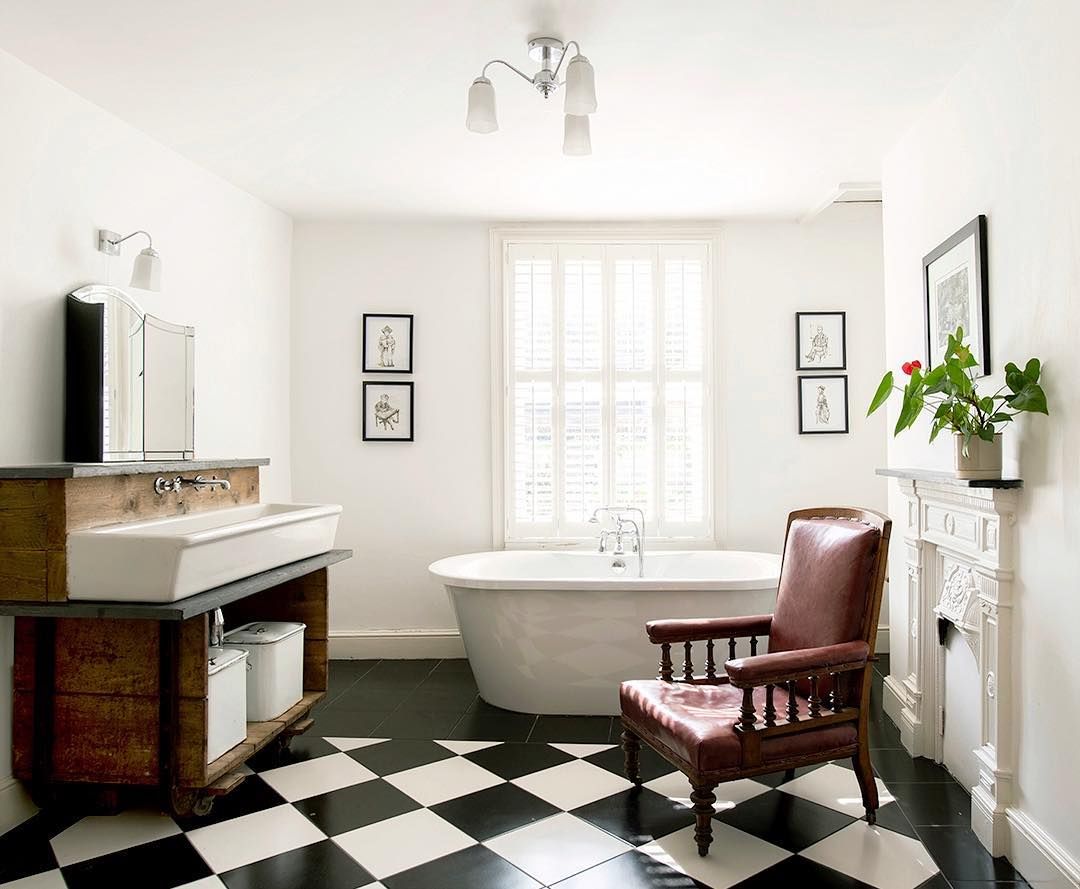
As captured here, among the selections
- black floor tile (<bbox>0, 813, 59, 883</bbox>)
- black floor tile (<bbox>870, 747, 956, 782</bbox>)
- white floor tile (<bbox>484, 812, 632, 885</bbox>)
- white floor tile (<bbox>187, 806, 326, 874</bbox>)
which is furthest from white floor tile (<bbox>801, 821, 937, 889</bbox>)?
black floor tile (<bbox>0, 813, 59, 883</bbox>)

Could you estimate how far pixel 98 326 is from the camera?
2.92m

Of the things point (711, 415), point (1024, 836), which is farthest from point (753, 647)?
point (711, 415)

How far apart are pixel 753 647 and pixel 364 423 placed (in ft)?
8.63

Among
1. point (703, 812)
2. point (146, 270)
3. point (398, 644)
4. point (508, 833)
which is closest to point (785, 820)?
point (703, 812)

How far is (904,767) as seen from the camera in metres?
3.05

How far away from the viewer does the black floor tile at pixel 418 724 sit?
345 cm

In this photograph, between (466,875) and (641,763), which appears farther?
(641,763)

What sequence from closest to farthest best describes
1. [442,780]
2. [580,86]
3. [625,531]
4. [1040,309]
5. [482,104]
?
[1040,309] < [580,86] < [482,104] < [442,780] < [625,531]

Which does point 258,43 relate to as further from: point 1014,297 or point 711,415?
point 711,415

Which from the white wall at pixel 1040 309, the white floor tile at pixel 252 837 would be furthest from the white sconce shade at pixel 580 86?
the white floor tile at pixel 252 837

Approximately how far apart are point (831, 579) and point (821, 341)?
7.64 ft

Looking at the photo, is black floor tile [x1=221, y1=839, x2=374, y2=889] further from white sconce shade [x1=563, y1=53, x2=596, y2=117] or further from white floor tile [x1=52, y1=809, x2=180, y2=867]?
white sconce shade [x1=563, y1=53, x2=596, y2=117]

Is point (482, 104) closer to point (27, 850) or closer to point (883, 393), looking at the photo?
point (883, 393)

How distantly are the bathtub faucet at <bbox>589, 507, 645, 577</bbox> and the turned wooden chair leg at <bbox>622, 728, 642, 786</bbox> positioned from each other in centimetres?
154
